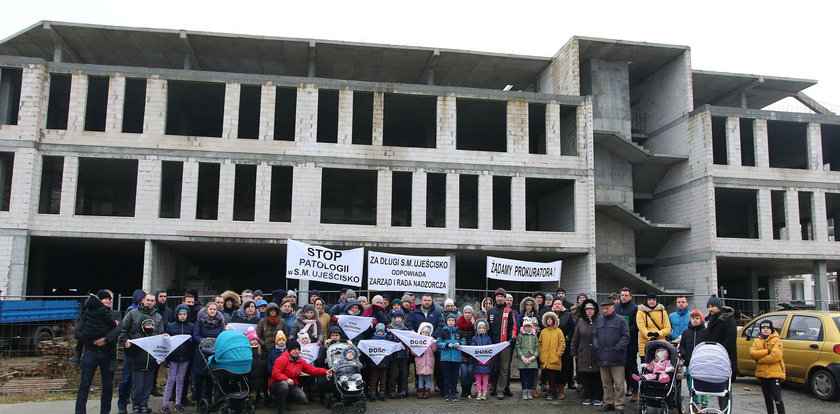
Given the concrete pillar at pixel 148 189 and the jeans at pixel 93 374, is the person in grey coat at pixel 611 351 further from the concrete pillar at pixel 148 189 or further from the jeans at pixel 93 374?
the concrete pillar at pixel 148 189

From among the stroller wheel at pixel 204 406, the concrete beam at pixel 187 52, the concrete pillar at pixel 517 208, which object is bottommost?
the stroller wheel at pixel 204 406

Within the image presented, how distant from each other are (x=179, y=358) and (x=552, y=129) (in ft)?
62.7

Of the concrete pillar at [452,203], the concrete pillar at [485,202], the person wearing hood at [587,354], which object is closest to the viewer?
the person wearing hood at [587,354]

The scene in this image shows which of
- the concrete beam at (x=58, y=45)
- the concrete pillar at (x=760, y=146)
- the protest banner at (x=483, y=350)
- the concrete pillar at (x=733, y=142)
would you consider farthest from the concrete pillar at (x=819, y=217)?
the concrete beam at (x=58, y=45)

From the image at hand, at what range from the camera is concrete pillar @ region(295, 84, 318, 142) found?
79.2 feet

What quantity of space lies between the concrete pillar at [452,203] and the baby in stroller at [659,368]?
15018mm

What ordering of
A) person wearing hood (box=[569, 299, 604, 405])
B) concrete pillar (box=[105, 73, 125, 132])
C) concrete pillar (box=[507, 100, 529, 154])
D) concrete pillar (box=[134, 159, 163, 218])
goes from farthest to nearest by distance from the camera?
concrete pillar (box=[507, 100, 529, 154]) → concrete pillar (box=[105, 73, 125, 132]) → concrete pillar (box=[134, 159, 163, 218]) → person wearing hood (box=[569, 299, 604, 405])

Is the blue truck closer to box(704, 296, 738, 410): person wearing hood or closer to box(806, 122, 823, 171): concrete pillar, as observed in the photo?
box(704, 296, 738, 410): person wearing hood

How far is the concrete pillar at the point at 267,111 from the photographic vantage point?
78.3 feet

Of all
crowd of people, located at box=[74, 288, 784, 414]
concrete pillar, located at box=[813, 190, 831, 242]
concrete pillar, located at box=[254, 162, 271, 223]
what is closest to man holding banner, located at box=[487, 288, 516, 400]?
crowd of people, located at box=[74, 288, 784, 414]

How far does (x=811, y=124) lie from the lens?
28.8 m

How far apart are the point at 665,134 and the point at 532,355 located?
2270 centimetres

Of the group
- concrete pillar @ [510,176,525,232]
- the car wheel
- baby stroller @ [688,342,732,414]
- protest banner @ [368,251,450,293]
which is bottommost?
the car wheel

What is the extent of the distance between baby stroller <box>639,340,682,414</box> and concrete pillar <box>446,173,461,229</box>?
1497 cm
